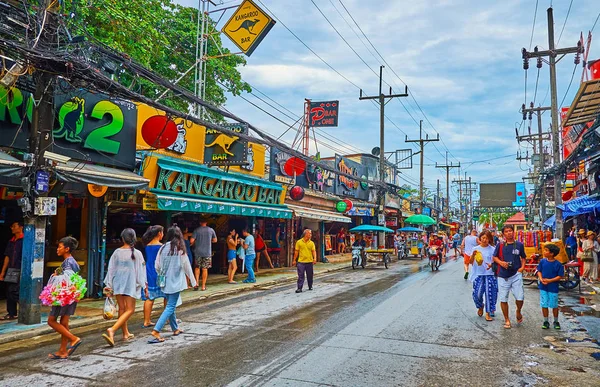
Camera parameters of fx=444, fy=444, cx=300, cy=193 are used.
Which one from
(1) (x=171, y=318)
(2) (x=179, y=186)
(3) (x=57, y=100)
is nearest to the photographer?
(1) (x=171, y=318)

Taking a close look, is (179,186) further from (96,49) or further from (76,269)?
(76,269)

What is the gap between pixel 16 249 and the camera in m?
8.62

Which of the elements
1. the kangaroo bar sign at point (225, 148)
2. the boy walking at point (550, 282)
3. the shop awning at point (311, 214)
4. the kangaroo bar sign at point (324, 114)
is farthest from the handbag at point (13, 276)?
the kangaroo bar sign at point (324, 114)

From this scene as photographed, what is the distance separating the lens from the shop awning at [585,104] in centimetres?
1164

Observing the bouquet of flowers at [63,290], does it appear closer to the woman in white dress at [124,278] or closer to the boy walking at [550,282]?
the woman in white dress at [124,278]

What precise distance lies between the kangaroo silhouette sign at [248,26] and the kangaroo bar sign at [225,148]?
3460 mm

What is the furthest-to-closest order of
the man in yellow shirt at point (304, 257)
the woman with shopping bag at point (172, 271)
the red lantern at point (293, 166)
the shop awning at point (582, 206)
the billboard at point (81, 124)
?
the red lantern at point (293, 166)
the shop awning at point (582, 206)
the man in yellow shirt at point (304, 257)
the billboard at point (81, 124)
the woman with shopping bag at point (172, 271)

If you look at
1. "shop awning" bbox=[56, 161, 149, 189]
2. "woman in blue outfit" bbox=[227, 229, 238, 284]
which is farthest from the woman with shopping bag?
"woman in blue outfit" bbox=[227, 229, 238, 284]

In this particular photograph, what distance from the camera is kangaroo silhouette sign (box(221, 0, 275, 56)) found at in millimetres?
16578

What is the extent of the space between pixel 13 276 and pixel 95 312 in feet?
5.71

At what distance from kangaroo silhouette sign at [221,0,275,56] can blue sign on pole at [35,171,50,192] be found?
1035 cm

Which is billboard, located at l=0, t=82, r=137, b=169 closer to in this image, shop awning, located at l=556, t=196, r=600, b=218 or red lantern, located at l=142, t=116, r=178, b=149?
red lantern, located at l=142, t=116, r=178, b=149

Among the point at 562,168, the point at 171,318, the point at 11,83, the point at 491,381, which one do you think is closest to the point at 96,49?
the point at 11,83

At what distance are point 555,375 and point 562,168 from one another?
1617 centimetres
